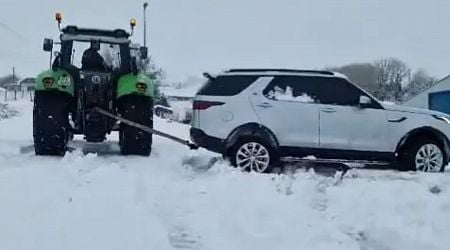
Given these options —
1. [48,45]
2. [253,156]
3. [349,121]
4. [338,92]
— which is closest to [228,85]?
[253,156]

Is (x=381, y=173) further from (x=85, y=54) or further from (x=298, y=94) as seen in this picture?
(x=85, y=54)

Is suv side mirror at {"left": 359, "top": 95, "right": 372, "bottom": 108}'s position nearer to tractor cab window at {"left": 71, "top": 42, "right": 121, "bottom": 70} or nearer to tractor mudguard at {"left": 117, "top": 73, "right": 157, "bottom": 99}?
tractor mudguard at {"left": 117, "top": 73, "right": 157, "bottom": 99}

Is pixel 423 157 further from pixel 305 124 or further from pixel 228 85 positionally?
pixel 228 85

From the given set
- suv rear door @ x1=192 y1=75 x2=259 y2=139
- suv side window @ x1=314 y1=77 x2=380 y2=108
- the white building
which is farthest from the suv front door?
the white building

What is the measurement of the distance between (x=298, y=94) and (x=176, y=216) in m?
4.54

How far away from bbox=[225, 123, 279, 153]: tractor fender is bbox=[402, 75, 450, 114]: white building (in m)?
36.6

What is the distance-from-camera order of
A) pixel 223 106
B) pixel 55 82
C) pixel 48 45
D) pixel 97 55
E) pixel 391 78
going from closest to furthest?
pixel 223 106
pixel 55 82
pixel 48 45
pixel 97 55
pixel 391 78

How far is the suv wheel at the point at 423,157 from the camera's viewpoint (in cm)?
1092

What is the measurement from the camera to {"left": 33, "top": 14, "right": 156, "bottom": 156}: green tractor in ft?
38.8

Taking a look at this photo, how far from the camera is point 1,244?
5707 mm

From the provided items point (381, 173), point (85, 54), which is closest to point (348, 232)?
point (381, 173)

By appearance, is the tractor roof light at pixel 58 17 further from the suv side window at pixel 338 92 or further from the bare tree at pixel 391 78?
the bare tree at pixel 391 78

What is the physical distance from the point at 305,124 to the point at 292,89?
62 centimetres

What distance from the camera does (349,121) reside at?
1070cm
